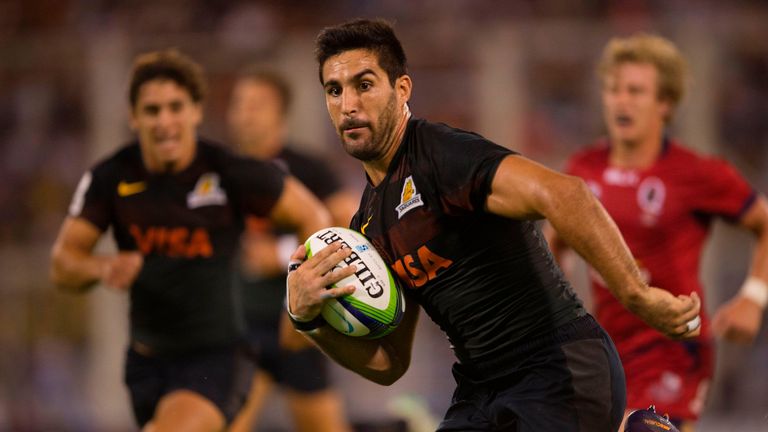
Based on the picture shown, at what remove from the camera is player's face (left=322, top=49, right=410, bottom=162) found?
3893mm

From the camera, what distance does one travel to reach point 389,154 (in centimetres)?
400

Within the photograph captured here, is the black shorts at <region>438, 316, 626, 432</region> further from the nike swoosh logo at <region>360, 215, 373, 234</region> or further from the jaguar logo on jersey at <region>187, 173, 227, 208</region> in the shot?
the jaguar logo on jersey at <region>187, 173, 227, 208</region>

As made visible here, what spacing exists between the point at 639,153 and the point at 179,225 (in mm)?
2366

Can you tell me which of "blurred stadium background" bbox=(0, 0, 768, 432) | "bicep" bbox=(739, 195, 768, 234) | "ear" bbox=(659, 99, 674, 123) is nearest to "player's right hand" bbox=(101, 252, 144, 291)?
"ear" bbox=(659, 99, 674, 123)

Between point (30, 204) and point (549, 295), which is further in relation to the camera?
point (30, 204)

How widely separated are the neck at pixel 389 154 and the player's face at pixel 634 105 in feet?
6.77

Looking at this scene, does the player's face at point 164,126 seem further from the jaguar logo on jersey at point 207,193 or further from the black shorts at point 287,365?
the black shorts at point 287,365

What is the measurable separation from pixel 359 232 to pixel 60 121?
32.0ft

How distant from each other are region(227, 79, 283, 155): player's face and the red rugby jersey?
8.42 feet

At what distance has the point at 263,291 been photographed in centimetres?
745

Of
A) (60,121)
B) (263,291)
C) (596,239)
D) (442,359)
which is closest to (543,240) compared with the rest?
(596,239)

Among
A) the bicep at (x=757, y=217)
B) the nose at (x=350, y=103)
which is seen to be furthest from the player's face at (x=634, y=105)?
the nose at (x=350, y=103)

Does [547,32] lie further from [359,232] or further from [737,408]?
[359,232]

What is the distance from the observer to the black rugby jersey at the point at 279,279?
740cm
